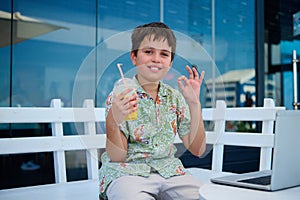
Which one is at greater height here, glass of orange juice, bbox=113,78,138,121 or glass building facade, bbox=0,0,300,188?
glass building facade, bbox=0,0,300,188

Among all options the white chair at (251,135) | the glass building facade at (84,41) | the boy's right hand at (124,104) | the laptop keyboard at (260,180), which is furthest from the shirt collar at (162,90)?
the glass building facade at (84,41)

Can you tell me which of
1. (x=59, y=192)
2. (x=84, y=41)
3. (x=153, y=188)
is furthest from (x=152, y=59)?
(x=84, y=41)

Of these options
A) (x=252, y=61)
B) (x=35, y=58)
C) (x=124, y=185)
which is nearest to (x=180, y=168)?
(x=124, y=185)

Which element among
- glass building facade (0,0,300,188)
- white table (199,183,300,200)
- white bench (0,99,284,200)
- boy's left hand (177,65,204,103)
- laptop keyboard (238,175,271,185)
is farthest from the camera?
glass building facade (0,0,300,188)

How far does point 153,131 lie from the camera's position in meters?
0.97

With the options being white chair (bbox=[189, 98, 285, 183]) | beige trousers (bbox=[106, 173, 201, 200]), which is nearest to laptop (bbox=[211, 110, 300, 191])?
beige trousers (bbox=[106, 173, 201, 200])

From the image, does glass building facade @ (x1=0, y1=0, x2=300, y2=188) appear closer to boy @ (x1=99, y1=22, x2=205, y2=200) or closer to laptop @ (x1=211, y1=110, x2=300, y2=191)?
boy @ (x1=99, y1=22, x2=205, y2=200)

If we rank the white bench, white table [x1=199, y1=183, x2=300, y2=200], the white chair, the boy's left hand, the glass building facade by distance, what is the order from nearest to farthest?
white table [x1=199, y1=183, x2=300, y2=200], the boy's left hand, the white bench, the white chair, the glass building facade

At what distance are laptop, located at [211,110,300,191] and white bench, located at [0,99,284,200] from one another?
1.08 feet

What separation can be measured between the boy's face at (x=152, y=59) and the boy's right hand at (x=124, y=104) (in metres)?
0.08

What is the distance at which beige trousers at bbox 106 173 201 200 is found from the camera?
2.87ft

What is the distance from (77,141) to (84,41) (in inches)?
73.6

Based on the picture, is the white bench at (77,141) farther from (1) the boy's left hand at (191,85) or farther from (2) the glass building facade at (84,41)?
(2) the glass building facade at (84,41)

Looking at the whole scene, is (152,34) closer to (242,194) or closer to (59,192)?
(242,194)
